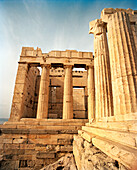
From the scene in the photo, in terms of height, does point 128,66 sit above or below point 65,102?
above

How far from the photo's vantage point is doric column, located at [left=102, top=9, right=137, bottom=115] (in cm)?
477

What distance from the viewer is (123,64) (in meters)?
5.25

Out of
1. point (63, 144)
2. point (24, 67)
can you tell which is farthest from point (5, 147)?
point (24, 67)

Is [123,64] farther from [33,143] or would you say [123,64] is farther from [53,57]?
[53,57]

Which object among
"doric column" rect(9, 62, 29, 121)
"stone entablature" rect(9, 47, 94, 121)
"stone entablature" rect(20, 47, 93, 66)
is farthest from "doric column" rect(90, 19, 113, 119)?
"doric column" rect(9, 62, 29, 121)

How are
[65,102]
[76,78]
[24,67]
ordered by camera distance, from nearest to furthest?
1. [65,102]
2. [24,67]
3. [76,78]

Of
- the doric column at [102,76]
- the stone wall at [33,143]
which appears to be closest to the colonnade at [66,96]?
the stone wall at [33,143]

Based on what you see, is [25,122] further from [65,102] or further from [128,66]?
[128,66]

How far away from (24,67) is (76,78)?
791 centimetres

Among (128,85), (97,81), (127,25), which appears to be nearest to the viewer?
(128,85)

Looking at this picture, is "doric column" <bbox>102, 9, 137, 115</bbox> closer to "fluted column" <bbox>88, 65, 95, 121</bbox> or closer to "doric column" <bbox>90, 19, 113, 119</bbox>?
"doric column" <bbox>90, 19, 113, 119</bbox>

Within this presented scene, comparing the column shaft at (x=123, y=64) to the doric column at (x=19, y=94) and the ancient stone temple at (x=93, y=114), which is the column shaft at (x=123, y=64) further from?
the doric column at (x=19, y=94)

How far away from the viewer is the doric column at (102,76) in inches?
285

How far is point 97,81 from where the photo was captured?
7848 millimetres
